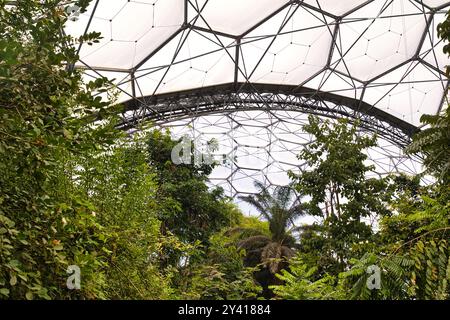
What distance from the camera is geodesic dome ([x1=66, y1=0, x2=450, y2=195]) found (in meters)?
18.5

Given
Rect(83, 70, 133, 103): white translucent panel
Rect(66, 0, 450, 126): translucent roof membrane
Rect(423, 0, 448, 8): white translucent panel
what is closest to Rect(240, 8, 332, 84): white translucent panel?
Rect(66, 0, 450, 126): translucent roof membrane

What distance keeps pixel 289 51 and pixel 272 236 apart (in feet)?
29.2

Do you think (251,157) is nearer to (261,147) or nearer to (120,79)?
(261,147)

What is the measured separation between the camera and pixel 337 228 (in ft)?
38.3

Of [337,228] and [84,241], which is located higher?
[337,228]

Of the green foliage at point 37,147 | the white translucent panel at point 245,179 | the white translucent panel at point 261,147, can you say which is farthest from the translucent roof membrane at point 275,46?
the green foliage at point 37,147

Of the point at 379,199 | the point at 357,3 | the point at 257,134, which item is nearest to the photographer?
the point at 379,199

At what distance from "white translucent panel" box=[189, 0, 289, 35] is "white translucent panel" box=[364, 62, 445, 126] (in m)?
8.54

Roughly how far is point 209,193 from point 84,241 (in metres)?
14.0

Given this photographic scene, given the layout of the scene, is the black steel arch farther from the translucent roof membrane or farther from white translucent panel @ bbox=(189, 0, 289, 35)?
white translucent panel @ bbox=(189, 0, 289, 35)

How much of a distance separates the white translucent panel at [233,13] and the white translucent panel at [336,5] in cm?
140

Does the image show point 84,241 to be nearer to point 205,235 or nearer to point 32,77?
point 32,77
